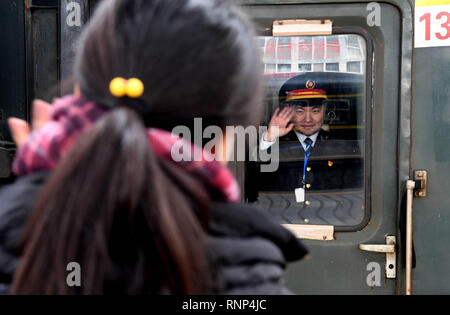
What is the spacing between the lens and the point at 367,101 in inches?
84.3

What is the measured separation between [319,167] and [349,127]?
23 centimetres

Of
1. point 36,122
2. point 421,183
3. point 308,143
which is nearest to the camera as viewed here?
point 36,122

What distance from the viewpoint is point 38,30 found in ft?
7.06

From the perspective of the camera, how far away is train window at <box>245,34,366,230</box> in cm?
215

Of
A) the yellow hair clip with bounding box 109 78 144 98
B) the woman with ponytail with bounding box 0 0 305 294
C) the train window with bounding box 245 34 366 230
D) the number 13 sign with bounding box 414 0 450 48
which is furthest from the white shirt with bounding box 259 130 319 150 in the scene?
the yellow hair clip with bounding box 109 78 144 98

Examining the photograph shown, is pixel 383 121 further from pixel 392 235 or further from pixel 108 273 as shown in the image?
pixel 108 273

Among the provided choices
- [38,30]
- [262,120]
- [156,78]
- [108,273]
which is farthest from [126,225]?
[38,30]

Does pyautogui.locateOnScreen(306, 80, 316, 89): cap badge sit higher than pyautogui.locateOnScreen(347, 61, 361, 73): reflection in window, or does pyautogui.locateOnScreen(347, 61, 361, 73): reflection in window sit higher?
pyautogui.locateOnScreen(347, 61, 361, 73): reflection in window

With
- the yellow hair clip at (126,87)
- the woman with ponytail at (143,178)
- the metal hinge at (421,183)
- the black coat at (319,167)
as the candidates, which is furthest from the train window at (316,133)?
the yellow hair clip at (126,87)

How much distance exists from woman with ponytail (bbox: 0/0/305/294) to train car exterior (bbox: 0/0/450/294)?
1430mm

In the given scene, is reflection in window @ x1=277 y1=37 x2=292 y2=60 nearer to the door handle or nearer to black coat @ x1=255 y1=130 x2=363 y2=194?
black coat @ x1=255 y1=130 x2=363 y2=194

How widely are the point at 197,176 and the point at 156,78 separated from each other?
0.16 metres

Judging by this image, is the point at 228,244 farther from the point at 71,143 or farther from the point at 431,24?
the point at 431,24

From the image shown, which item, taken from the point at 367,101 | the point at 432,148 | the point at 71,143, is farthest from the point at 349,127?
the point at 71,143
